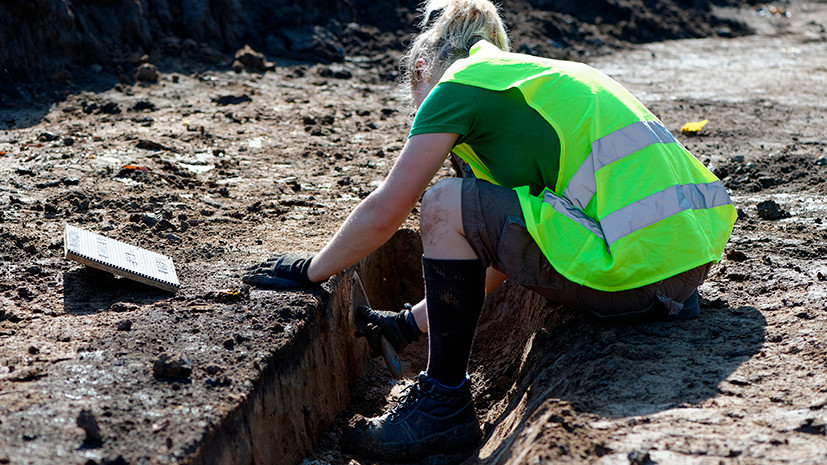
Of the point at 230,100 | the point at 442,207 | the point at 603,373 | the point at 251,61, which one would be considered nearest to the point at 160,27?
the point at 251,61

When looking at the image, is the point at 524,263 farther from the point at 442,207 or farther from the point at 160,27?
the point at 160,27

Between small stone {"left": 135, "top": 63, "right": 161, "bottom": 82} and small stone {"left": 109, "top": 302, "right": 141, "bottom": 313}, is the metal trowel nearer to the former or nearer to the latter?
small stone {"left": 109, "top": 302, "right": 141, "bottom": 313}

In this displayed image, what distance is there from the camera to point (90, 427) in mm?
2273

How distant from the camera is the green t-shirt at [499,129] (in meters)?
2.63

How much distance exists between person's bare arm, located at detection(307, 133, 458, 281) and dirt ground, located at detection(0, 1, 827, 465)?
1.48 ft

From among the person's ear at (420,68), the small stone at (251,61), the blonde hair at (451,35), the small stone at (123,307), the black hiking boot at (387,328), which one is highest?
the blonde hair at (451,35)

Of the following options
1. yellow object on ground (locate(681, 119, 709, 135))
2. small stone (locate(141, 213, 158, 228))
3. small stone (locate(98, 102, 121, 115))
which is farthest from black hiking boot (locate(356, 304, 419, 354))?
yellow object on ground (locate(681, 119, 709, 135))

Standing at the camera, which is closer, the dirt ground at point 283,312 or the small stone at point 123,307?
the dirt ground at point 283,312

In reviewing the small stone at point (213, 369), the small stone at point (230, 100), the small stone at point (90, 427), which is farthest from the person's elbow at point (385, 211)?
the small stone at point (230, 100)

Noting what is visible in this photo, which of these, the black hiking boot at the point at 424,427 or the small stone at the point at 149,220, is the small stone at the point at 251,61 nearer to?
the small stone at the point at 149,220

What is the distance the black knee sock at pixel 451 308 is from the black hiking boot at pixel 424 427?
0.07 metres

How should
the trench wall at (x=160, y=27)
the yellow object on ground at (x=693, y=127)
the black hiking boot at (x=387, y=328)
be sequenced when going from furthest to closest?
1. the trench wall at (x=160, y=27)
2. the yellow object on ground at (x=693, y=127)
3. the black hiking boot at (x=387, y=328)

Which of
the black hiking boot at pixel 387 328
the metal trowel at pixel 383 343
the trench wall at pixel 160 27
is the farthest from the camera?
the trench wall at pixel 160 27

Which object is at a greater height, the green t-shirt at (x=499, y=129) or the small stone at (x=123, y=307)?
the green t-shirt at (x=499, y=129)
